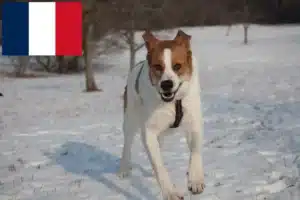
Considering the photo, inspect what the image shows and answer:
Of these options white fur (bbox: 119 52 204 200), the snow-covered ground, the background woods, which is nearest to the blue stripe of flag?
the snow-covered ground

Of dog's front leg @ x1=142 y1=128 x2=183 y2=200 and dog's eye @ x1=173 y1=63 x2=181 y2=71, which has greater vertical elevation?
dog's eye @ x1=173 y1=63 x2=181 y2=71

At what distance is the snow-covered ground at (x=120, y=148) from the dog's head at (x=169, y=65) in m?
1.25

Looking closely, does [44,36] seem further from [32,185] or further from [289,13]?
[289,13]

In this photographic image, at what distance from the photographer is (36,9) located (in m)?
13.2

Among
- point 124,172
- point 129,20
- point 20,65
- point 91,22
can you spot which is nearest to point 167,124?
point 124,172

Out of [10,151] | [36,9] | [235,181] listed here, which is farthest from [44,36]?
[235,181]

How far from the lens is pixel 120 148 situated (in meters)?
8.87

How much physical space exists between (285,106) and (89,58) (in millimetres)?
12277

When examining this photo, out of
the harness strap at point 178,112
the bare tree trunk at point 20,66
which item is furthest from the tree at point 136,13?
A: the harness strap at point 178,112

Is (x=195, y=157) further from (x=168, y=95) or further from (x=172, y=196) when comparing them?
(x=168, y=95)

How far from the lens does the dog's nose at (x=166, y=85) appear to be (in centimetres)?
461

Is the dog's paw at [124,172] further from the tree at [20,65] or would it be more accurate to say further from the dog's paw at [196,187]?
the tree at [20,65]

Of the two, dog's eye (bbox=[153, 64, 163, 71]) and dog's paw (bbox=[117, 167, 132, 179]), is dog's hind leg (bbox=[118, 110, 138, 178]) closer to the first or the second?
dog's paw (bbox=[117, 167, 132, 179])

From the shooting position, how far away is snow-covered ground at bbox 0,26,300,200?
5902 mm
